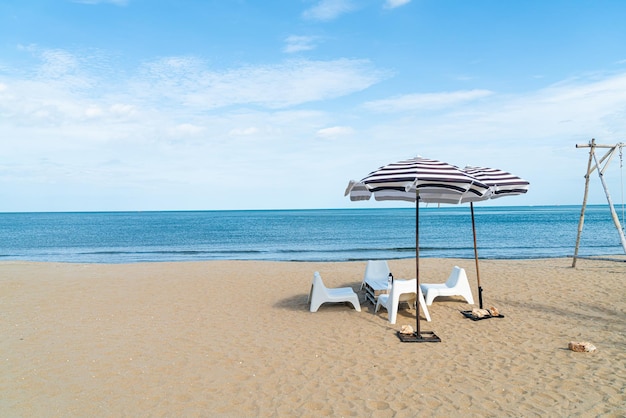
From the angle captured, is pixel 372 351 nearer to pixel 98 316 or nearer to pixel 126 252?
pixel 98 316

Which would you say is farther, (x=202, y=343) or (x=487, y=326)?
(x=487, y=326)

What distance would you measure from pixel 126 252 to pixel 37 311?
65.8 feet

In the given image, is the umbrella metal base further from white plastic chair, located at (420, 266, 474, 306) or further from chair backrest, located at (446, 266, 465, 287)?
chair backrest, located at (446, 266, 465, 287)

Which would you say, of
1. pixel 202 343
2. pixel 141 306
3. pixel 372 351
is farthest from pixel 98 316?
pixel 372 351

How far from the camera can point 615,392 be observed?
4.41 metres

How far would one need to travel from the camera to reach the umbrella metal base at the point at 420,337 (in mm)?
6215

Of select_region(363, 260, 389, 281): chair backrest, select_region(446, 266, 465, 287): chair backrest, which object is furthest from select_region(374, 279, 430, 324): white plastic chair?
select_region(363, 260, 389, 281): chair backrest

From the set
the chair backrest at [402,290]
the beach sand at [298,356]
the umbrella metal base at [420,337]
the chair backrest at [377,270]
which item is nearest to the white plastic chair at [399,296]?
the chair backrest at [402,290]

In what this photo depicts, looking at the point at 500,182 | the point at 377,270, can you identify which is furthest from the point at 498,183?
the point at 377,270

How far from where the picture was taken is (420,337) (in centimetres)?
633

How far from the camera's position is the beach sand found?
4.36 m

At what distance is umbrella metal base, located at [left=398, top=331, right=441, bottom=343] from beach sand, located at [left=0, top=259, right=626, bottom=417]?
4.6 inches

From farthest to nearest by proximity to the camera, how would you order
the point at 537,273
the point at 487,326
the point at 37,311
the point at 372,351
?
the point at 537,273, the point at 37,311, the point at 487,326, the point at 372,351

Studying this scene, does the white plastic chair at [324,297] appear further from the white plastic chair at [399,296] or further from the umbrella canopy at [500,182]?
the umbrella canopy at [500,182]
